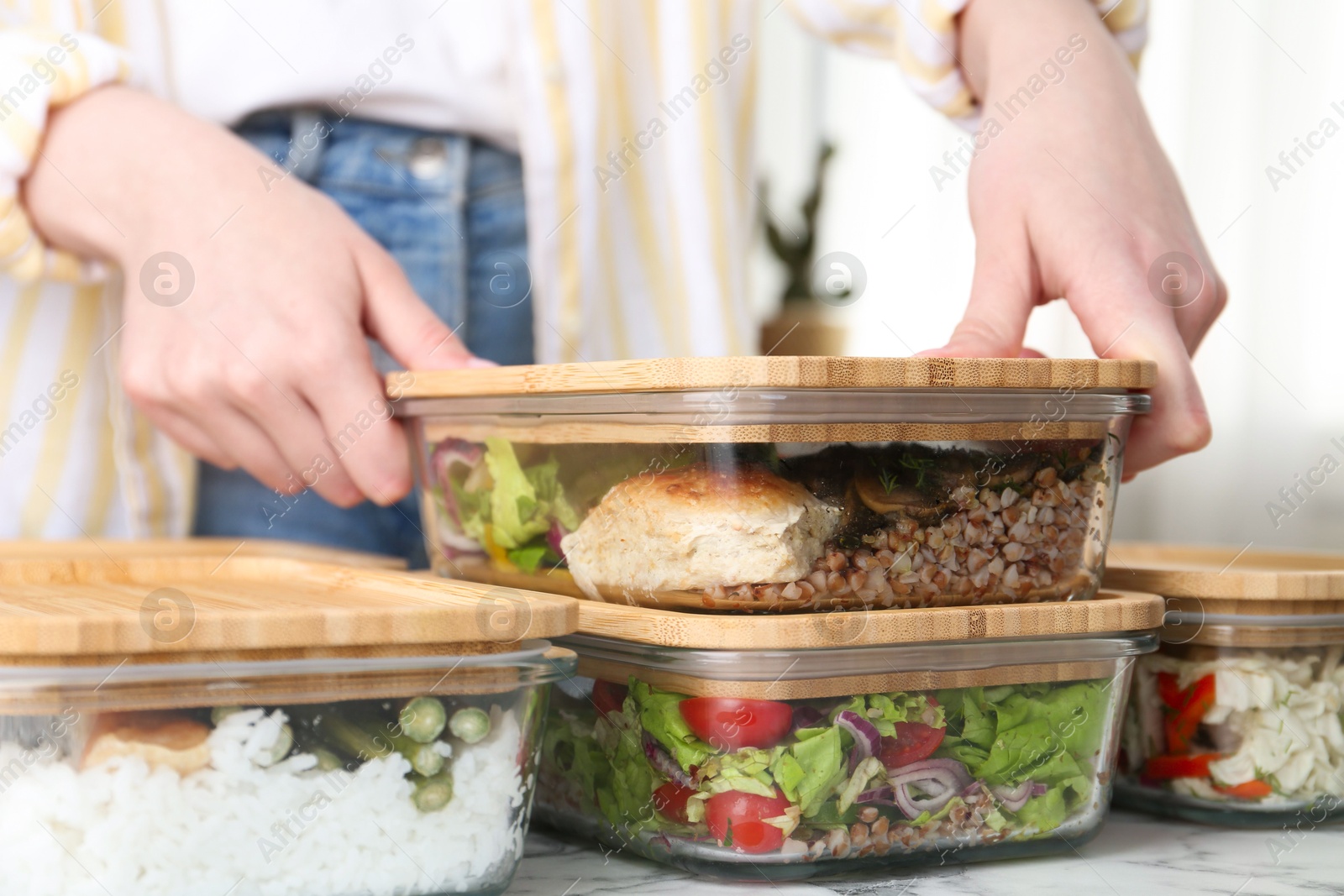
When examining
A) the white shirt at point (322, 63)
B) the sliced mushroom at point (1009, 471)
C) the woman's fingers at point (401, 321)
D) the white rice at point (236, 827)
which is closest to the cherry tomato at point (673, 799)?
the white rice at point (236, 827)

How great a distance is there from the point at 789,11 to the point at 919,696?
2.25 ft

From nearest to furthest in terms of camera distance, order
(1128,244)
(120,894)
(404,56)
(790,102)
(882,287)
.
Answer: (120,894) < (1128,244) < (404,56) < (882,287) < (790,102)

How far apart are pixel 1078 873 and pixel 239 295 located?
1.96ft

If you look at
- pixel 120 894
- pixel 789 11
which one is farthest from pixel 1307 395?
pixel 120 894

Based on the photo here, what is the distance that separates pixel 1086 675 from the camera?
666mm

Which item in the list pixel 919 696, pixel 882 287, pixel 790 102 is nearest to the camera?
pixel 919 696

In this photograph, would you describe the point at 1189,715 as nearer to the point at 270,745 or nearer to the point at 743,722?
the point at 743,722

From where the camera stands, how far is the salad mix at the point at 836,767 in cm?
59

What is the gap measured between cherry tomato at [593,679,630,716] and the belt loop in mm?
516

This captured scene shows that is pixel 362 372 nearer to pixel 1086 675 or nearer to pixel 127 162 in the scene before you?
pixel 127 162

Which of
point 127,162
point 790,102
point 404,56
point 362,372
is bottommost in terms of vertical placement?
point 362,372

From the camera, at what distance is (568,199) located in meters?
1.00

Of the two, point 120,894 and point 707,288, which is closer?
point 120,894

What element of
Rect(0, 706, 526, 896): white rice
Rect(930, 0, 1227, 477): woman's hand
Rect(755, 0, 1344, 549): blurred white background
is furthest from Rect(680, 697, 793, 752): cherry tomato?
Rect(755, 0, 1344, 549): blurred white background
